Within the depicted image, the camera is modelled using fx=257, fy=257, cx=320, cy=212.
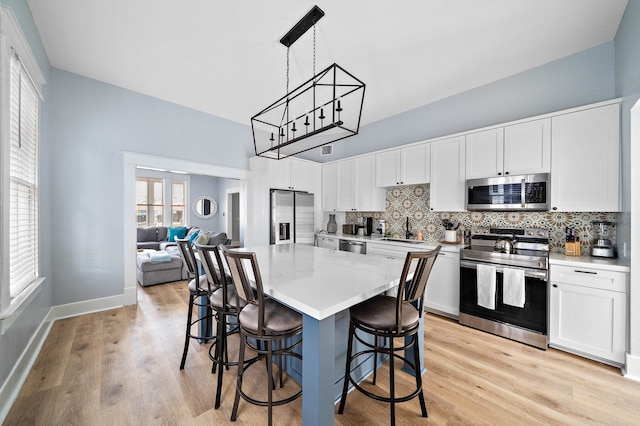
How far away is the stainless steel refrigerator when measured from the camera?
4449 mm

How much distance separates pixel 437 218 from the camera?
12.4 feet

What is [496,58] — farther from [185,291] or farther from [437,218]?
[185,291]

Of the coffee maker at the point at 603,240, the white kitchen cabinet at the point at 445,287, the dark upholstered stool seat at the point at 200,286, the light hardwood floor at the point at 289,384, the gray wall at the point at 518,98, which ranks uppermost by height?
the gray wall at the point at 518,98

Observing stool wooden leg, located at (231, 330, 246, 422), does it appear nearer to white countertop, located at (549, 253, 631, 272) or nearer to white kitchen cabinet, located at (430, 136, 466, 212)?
white countertop, located at (549, 253, 631, 272)

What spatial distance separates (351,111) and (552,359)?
3.91 meters

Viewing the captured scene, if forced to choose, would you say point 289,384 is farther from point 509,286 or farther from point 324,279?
point 509,286

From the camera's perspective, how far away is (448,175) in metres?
3.36

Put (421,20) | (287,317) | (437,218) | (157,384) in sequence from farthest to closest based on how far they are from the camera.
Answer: (437,218) → (421,20) → (157,384) → (287,317)

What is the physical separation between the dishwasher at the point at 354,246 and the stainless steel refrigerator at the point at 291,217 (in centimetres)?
82

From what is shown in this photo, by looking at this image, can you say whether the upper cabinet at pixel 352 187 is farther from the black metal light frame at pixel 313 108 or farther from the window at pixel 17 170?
the window at pixel 17 170

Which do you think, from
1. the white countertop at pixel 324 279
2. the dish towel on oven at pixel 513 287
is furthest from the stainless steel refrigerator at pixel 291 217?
the dish towel on oven at pixel 513 287

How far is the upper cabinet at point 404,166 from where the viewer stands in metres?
3.61

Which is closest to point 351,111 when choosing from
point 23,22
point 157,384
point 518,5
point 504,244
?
point 518,5

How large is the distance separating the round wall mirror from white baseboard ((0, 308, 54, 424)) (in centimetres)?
616
